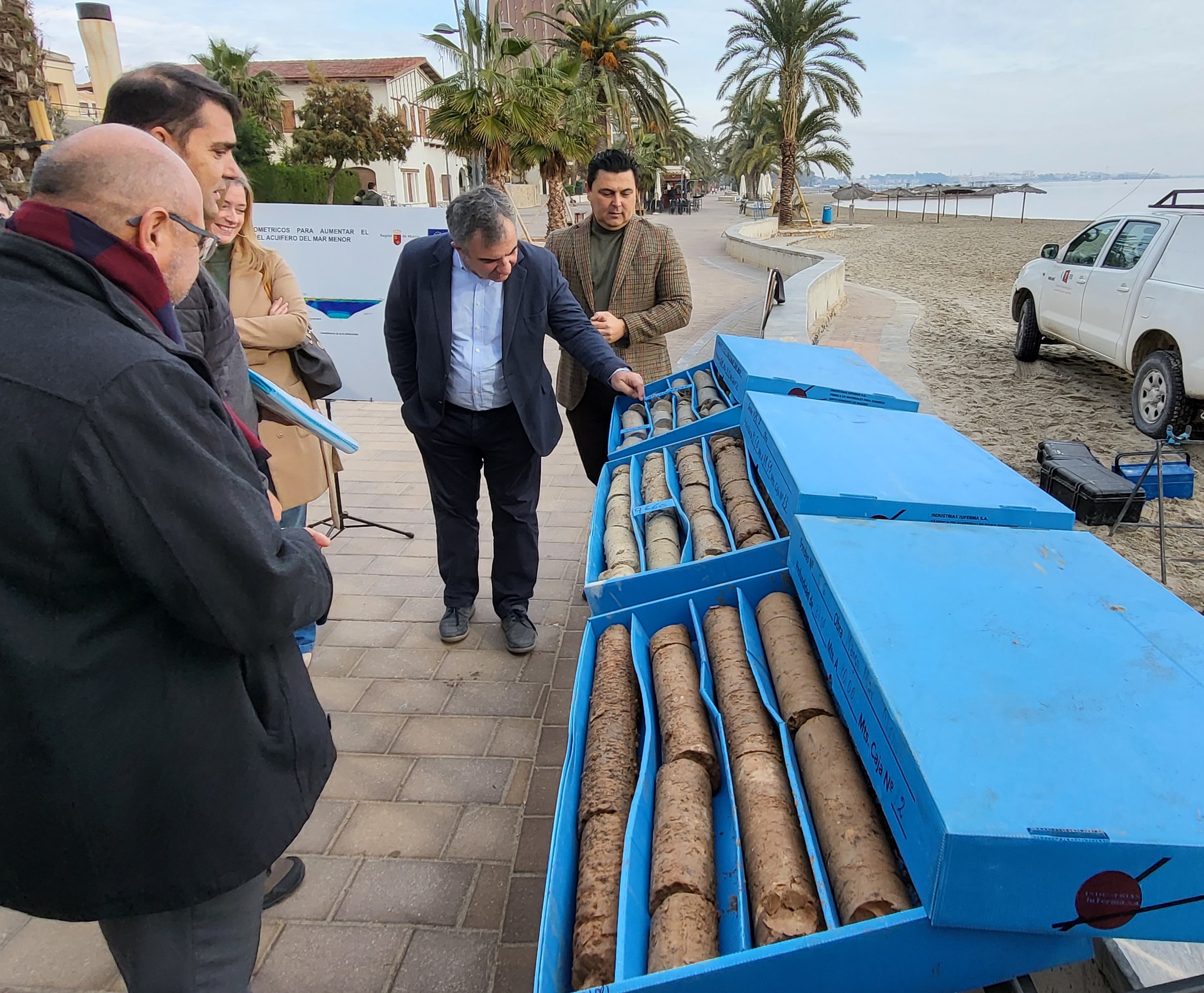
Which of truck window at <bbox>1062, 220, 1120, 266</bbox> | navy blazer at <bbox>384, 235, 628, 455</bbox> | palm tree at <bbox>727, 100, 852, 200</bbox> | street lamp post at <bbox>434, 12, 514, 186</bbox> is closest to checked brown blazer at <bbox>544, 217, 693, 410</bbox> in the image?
navy blazer at <bbox>384, 235, 628, 455</bbox>

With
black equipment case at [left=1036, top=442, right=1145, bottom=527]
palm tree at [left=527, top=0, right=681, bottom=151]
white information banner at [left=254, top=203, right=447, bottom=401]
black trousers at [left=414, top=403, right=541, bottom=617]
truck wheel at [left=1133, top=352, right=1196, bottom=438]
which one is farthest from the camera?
palm tree at [left=527, top=0, right=681, bottom=151]

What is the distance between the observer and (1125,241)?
771 cm

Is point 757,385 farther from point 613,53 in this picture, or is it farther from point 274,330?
point 613,53

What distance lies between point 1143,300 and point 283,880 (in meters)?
8.10

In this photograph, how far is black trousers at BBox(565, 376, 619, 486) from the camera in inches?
151

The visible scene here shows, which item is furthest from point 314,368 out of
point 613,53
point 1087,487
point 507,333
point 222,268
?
point 613,53

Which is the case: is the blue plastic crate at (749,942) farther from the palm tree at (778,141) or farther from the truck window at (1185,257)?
the palm tree at (778,141)

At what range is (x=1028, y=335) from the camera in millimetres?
9469

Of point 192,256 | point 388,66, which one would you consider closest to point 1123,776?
point 192,256

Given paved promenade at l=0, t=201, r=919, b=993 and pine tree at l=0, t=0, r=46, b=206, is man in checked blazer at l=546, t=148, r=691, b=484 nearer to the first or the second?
paved promenade at l=0, t=201, r=919, b=993

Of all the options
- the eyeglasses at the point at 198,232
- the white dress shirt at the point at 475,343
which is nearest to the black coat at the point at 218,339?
the eyeglasses at the point at 198,232

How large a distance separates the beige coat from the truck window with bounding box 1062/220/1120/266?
825 centimetres

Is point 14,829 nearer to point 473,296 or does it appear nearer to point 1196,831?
point 1196,831

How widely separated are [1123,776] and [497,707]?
95.6 inches
